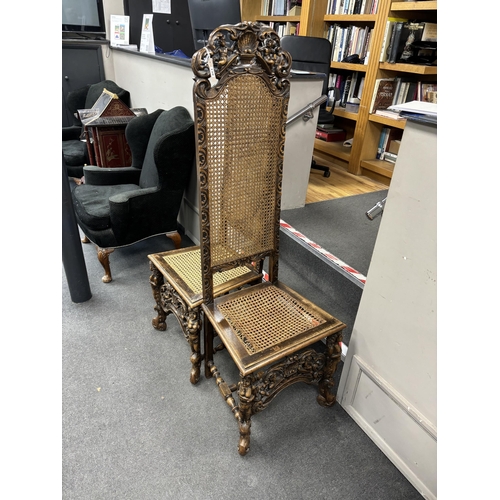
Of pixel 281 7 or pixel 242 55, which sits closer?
pixel 242 55

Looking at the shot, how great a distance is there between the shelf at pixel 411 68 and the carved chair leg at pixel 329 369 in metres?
2.31

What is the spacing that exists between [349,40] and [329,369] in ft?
10.5

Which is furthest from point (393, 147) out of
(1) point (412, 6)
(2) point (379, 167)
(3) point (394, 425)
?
(3) point (394, 425)

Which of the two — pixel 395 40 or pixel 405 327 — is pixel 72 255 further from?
pixel 395 40

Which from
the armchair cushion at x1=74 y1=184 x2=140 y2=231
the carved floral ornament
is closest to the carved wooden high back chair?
the carved floral ornament

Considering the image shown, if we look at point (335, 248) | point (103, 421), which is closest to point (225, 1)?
point (335, 248)

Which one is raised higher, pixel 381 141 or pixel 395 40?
pixel 395 40

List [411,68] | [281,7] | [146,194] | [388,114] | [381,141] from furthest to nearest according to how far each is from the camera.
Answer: [281,7] < [381,141] < [388,114] < [411,68] < [146,194]

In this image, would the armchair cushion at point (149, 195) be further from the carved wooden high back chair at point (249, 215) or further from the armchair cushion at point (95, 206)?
the carved wooden high back chair at point (249, 215)

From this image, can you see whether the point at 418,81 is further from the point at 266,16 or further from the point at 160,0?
the point at 160,0

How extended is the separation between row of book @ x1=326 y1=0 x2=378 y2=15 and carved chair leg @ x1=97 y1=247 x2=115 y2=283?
→ 9.72 feet

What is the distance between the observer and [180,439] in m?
1.45

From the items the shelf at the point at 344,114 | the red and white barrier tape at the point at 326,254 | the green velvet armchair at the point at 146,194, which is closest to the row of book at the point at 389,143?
the shelf at the point at 344,114

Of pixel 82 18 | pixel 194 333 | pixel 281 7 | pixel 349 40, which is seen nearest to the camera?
pixel 194 333
